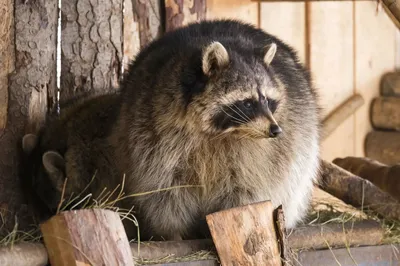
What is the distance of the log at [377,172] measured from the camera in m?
4.46

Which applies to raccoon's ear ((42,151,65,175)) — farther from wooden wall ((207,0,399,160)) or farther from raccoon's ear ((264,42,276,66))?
wooden wall ((207,0,399,160))

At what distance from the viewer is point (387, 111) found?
6.46 metres

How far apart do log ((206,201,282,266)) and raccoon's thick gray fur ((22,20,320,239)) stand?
290 mm

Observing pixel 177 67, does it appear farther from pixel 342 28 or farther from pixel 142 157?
pixel 342 28

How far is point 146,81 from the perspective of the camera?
13.0 feet

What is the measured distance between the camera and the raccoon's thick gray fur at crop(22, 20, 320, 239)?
11.8 feet

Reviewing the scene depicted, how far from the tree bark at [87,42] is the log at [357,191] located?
1.17 meters

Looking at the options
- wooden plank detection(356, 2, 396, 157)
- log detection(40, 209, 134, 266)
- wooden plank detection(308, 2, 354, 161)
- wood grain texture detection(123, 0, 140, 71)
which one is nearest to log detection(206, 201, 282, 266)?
log detection(40, 209, 134, 266)

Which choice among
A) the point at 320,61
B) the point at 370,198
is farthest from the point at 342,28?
the point at 370,198

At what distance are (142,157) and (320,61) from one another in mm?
2624

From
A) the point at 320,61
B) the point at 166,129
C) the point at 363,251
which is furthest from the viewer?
the point at 320,61

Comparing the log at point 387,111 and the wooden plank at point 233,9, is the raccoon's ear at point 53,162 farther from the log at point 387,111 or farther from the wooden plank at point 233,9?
the log at point 387,111

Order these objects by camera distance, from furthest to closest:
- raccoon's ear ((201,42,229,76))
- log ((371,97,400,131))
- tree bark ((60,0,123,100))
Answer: log ((371,97,400,131)), tree bark ((60,0,123,100)), raccoon's ear ((201,42,229,76))

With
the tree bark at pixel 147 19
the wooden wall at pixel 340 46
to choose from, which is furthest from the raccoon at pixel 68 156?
the wooden wall at pixel 340 46
